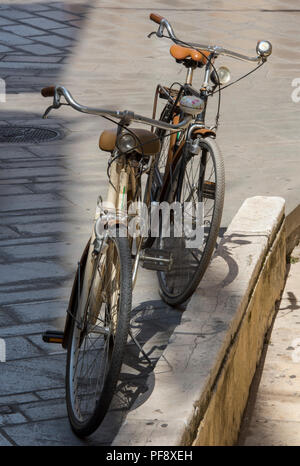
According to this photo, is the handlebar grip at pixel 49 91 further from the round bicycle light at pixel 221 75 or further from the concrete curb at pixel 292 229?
the concrete curb at pixel 292 229

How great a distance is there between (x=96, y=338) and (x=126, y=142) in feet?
2.57

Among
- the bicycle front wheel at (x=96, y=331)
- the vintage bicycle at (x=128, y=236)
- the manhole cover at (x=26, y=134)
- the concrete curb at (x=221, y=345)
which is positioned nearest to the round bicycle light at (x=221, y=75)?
the vintage bicycle at (x=128, y=236)

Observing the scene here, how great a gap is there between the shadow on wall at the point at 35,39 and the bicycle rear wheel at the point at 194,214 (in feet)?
17.1

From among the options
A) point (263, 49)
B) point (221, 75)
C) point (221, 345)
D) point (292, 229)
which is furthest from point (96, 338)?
point (292, 229)

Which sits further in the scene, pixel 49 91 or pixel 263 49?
pixel 263 49

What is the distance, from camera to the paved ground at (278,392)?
3.63 m

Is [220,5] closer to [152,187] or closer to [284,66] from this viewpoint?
[284,66]

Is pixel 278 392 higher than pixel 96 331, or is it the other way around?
pixel 96 331

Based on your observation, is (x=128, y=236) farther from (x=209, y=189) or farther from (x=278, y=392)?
(x=278, y=392)

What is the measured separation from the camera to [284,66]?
1077 centimetres

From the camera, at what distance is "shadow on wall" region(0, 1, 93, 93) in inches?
395

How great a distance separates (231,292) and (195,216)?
0.73 meters

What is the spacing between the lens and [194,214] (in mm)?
4414
